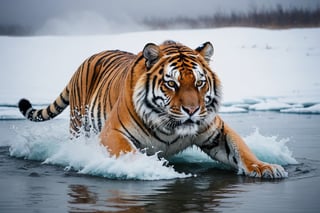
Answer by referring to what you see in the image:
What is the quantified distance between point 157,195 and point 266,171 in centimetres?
64

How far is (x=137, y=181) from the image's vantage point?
3.14m

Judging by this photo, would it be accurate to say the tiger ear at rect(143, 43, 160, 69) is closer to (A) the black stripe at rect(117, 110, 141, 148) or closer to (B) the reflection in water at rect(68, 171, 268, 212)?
(A) the black stripe at rect(117, 110, 141, 148)

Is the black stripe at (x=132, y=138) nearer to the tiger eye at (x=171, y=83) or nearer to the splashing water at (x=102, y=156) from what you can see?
the splashing water at (x=102, y=156)

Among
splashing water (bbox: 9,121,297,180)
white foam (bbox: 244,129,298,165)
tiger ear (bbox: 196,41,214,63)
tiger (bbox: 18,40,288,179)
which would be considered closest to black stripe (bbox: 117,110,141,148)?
tiger (bbox: 18,40,288,179)

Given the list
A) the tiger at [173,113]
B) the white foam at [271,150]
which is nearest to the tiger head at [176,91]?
the tiger at [173,113]

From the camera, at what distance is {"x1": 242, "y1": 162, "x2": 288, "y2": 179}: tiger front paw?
3.23m

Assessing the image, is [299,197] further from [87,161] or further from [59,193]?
[87,161]

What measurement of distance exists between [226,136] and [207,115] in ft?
0.63

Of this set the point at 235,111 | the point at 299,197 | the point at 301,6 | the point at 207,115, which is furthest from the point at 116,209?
the point at 301,6

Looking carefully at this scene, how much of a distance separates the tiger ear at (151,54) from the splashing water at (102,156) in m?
0.40

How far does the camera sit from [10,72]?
330 inches

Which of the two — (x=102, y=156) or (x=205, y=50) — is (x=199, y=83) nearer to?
(x=205, y=50)

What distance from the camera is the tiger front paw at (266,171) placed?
10.6 feet

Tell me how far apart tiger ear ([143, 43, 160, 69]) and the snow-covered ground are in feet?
13.5
